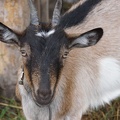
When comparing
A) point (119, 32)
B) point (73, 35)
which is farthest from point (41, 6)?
point (73, 35)

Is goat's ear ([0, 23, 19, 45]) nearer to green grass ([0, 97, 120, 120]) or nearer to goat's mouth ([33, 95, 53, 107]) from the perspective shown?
goat's mouth ([33, 95, 53, 107])

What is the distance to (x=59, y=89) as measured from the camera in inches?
223

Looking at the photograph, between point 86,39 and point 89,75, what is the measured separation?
0.65 metres

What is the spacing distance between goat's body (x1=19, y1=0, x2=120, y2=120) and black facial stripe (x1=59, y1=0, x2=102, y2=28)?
46mm

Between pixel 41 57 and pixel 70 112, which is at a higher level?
pixel 41 57

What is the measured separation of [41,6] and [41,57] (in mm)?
2596

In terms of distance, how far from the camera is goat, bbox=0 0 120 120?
5.11 meters

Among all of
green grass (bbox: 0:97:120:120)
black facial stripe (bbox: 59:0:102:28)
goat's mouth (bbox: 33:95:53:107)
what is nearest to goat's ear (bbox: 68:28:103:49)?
black facial stripe (bbox: 59:0:102:28)

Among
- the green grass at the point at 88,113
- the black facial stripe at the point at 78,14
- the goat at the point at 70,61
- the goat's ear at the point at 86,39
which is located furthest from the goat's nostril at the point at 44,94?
the green grass at the point at 88,113

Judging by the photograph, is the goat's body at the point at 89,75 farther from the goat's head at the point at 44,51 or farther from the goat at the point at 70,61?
the goat's head at the point at 44,51

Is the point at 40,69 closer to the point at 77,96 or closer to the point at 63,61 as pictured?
the point at 63,61

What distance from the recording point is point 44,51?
511 cm

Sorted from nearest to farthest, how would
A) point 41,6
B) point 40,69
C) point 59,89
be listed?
point 40,69 → point 59,89 → point 41,6

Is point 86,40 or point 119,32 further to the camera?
point 119,32
